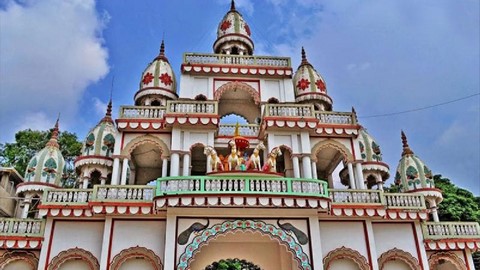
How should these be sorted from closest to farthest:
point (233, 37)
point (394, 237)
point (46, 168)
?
point (394, 237), point (46, 168), point (233, 37)

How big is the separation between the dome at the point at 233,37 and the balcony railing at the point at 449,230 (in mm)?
12244

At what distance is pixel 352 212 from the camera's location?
12.9 meters

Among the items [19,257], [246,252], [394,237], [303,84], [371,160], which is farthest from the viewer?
[303,84]

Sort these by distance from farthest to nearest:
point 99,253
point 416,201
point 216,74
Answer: point 216,74 → point 416,201 → point 99,253

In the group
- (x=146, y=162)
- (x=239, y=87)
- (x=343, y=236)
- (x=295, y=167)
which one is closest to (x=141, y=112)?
(x=146, y=162)

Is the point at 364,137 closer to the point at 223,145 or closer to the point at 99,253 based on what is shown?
the point at 223,145

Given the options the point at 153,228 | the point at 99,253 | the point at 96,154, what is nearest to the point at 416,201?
the point at 153,228

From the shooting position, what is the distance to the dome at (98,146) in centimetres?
1633

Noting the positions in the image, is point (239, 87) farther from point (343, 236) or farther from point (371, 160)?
point (343, 236)

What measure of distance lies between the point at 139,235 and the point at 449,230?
1189cm

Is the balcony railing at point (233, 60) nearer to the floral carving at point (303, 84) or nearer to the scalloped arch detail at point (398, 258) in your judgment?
the floral carving at point (303, 84)

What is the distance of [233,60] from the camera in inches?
709

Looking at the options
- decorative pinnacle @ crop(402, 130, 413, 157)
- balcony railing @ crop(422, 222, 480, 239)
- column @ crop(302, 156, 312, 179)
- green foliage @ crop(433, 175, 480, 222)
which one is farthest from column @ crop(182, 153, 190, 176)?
green foliage @ crop(433, 175, 480, 222)

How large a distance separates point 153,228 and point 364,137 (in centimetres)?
1110
